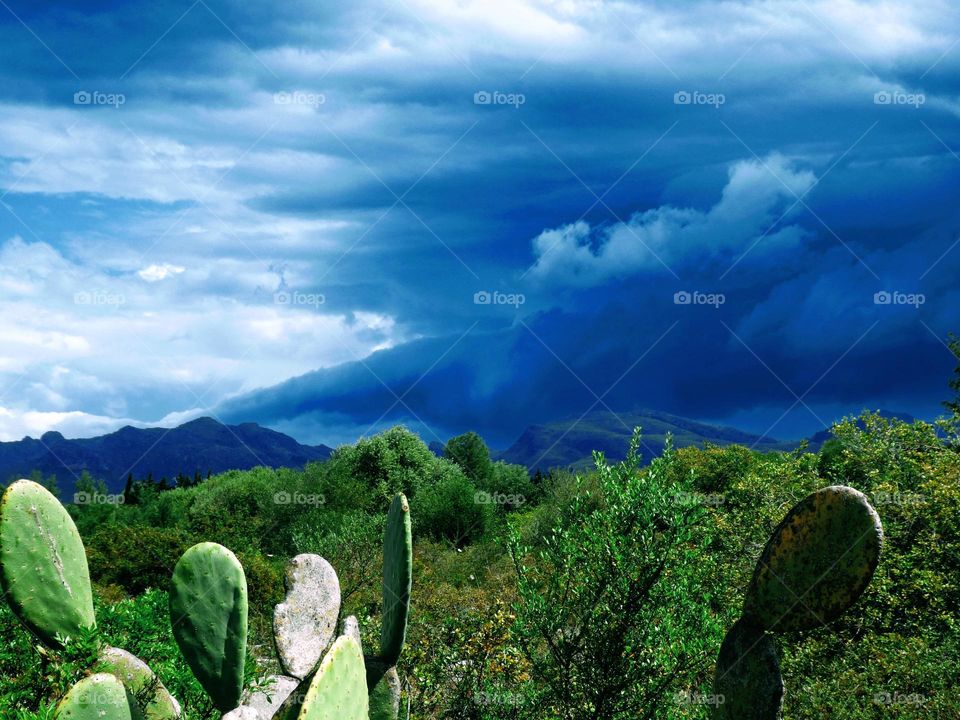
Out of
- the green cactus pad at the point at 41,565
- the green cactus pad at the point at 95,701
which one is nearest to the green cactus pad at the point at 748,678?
the green cactus pad at the point at 95,701

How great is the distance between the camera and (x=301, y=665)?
580 cm

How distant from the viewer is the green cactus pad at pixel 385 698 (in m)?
4.47

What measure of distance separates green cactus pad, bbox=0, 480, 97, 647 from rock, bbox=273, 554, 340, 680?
4.39 feet

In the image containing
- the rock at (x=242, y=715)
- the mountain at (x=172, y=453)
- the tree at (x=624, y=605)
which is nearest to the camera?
the rock at (x=242, y=715)

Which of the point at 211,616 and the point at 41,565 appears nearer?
the point at 211,616

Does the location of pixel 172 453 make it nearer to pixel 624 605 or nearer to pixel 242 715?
pixel 624 605

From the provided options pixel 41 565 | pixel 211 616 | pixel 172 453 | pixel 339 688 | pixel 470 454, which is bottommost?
pixel 339 688

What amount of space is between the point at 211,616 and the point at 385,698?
104cm

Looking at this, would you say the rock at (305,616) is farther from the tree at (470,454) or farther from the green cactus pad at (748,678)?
the tree at (470,454)

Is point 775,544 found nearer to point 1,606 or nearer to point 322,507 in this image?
Answer: point 1,606

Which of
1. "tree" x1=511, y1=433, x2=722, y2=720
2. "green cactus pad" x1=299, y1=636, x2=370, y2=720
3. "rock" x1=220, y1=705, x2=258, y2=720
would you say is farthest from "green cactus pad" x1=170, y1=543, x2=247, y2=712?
"tree" x1=511, y1=433, x2=722, y2=720

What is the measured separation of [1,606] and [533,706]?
4816 mm

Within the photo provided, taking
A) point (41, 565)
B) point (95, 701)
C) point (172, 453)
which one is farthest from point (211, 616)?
point (172, 453)

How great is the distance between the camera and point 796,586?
4367 mm
